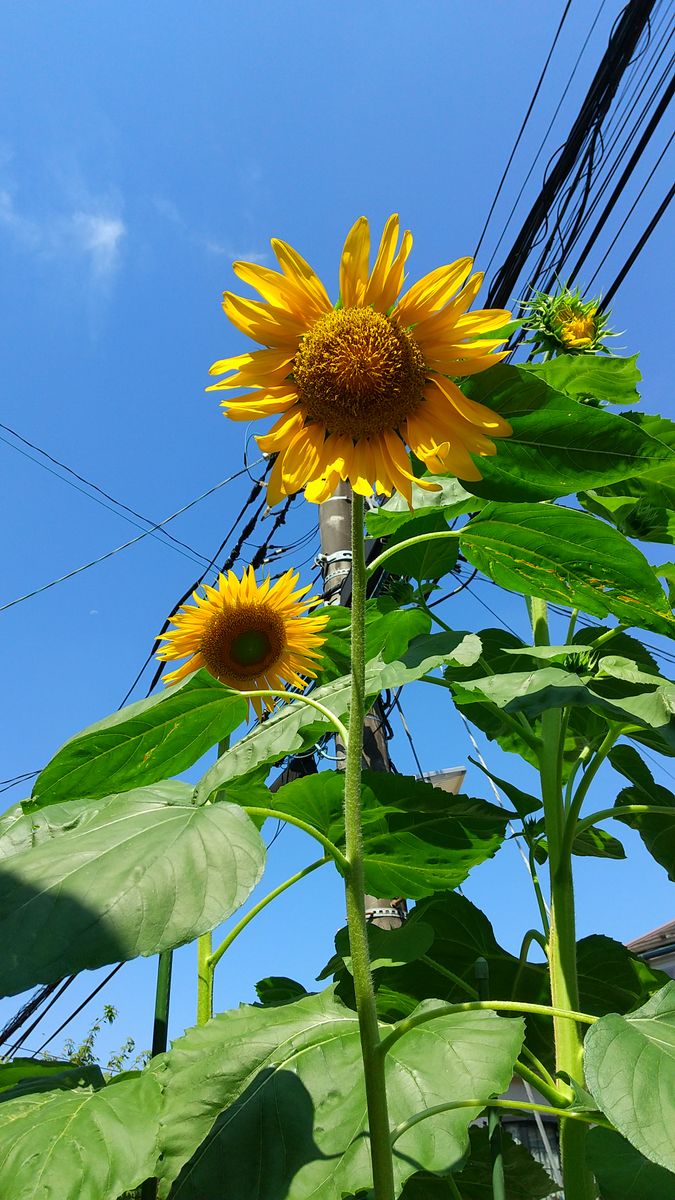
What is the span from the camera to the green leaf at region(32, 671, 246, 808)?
0.93 m

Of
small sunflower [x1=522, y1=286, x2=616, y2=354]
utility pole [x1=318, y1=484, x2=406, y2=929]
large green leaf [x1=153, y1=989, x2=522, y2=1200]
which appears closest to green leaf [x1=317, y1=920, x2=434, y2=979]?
large green leaf [x1=153, y1=989, x2=522, y2=1200]

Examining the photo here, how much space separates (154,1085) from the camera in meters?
0.77

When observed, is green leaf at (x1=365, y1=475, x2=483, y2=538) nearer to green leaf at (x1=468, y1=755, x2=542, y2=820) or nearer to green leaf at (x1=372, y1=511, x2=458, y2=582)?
green leaf at (x1=372, y1=511, x2=458, y2=582)

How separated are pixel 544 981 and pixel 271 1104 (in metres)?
0.65

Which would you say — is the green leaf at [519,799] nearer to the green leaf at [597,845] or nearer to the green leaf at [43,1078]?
the green leaf at [597,845]

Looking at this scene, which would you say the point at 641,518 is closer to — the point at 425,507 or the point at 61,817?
the point at 425,507

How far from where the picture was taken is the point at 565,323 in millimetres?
1447

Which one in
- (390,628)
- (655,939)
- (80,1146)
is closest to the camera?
(80,1146)

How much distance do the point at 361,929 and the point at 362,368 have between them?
519mm

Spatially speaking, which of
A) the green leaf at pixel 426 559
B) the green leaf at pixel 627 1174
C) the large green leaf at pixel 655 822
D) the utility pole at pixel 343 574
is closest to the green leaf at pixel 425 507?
the green leaf at pixel 426 559

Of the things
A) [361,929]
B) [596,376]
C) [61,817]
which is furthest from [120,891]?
[596,376]

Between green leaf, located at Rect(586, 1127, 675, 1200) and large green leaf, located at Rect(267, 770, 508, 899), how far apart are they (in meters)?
0.38

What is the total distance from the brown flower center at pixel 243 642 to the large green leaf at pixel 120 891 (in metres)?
0.90

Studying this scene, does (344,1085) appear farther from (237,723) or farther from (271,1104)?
(237,723)
